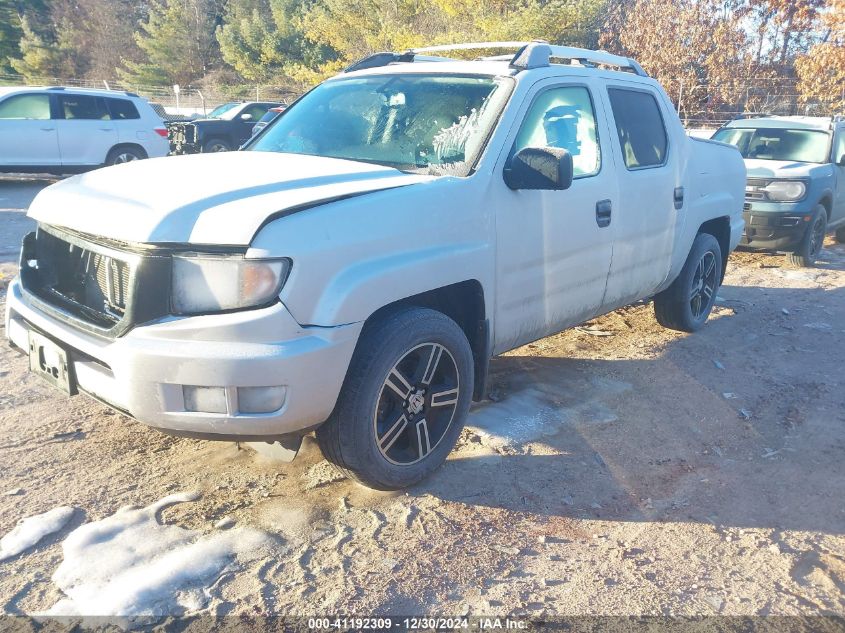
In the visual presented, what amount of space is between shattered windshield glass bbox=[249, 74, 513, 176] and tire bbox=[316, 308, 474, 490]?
0.84m

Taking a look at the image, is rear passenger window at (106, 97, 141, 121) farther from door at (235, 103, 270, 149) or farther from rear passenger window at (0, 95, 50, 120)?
door at (235, 103, 270, 149)

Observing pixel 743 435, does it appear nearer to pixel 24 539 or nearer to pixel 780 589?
pixel 780 589

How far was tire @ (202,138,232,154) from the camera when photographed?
18.8 meters

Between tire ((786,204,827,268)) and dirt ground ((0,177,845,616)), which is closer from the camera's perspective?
dirt ground ((0,177,845,616))

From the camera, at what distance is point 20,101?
1296 centimetres

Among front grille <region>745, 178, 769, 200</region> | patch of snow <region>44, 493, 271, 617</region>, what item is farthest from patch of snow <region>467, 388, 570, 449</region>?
front grille <region>745, 178, 769, 200</region>

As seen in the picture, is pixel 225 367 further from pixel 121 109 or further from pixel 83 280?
pixel 121 109

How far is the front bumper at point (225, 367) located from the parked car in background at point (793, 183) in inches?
287

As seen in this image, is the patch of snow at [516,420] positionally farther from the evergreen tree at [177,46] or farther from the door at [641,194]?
the evergreen tree at [177,46]

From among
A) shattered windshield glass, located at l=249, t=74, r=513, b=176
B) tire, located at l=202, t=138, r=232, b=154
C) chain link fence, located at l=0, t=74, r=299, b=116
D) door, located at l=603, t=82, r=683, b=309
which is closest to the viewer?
shattered windshield glass, located at l=249, t=74, r=513, b=176

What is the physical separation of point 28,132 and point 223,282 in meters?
12.5

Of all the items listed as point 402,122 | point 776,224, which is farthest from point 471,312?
point 776,224

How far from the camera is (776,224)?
858 cm

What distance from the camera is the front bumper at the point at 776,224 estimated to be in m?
8.55
